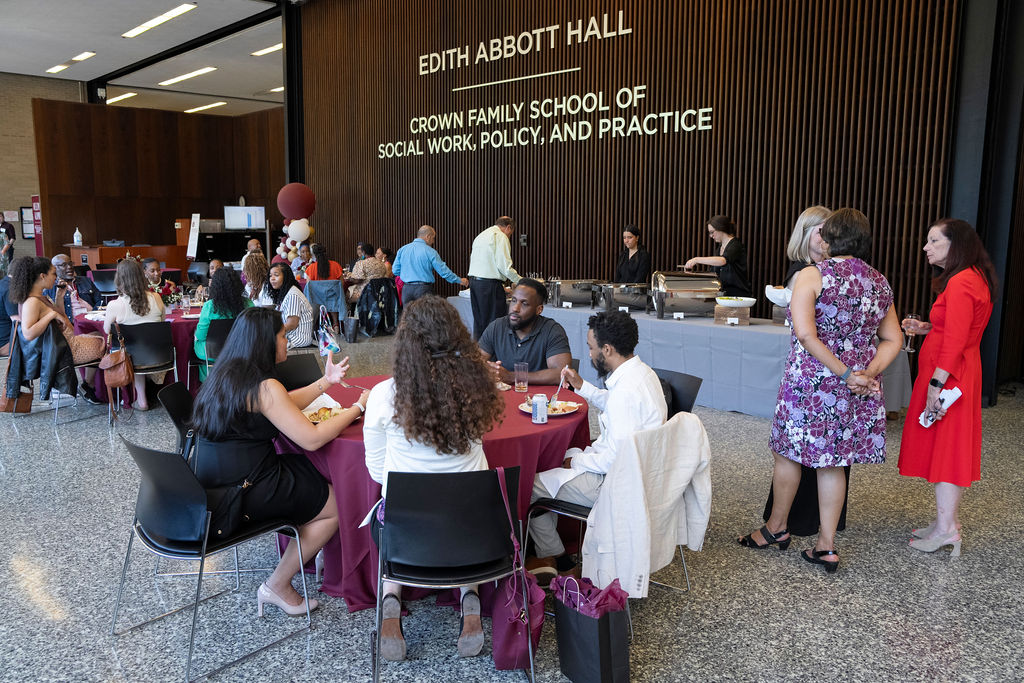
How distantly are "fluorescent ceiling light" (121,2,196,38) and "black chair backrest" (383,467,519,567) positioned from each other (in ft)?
40.3

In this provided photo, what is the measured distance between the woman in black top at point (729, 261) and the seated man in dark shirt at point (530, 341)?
9.49 ft

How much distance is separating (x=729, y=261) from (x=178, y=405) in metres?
4.66

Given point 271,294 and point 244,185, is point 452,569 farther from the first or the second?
point 244,185

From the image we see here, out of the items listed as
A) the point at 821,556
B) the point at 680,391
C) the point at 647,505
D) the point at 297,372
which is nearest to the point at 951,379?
the point at 821,556

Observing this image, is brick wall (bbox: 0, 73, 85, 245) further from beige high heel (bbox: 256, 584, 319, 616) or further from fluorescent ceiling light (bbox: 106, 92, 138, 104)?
beige high heel (bbox: 256, 584, 319, 616)

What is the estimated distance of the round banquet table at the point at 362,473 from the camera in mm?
2915

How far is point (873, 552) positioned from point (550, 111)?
6802 millimetres

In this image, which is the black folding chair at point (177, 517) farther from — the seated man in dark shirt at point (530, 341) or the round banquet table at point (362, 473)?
the seated man in dark shirt at point (530, 341)

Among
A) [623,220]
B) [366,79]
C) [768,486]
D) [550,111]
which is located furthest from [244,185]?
[768,486]

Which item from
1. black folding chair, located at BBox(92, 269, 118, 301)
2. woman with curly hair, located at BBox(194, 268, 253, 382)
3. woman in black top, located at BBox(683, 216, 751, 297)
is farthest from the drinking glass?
black folding chair, located at BBox(92, 269, 118, 301)

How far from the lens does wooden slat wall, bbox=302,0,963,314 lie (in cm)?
652

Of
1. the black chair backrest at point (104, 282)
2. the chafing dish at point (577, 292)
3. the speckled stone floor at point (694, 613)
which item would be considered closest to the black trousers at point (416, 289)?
the chafing dish at point (577, 292)

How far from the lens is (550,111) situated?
9.24 metres

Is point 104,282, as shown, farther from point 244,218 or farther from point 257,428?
point 257,428
